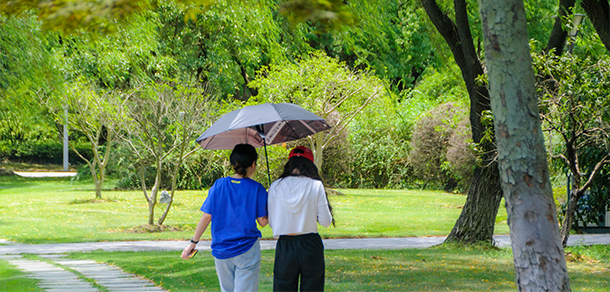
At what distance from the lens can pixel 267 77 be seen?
20188 millimetres

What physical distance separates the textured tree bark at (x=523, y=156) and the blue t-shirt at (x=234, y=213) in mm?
1850

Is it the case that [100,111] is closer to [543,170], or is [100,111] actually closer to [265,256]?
[265,256]

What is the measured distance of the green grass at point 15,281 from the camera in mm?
6848

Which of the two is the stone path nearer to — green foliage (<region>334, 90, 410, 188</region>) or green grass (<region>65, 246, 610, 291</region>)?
green grass (<region>65, 246, 610, 291</region>)

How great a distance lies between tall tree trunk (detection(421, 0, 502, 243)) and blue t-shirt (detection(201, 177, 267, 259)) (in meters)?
6.79

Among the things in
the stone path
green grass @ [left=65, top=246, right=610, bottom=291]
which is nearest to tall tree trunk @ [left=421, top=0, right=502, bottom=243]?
green grass @ [left=65, top=246, right=610, bottom=291]

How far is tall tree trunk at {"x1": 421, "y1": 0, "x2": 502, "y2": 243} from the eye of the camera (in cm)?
1018

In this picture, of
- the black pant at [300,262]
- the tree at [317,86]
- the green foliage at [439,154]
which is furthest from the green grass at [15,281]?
the green foliage at [439,154]

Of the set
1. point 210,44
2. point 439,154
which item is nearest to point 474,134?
point 210,44

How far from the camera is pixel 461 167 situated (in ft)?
76.5

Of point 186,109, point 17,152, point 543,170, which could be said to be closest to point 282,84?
point 186,109

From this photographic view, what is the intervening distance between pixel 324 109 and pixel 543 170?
1589 cm

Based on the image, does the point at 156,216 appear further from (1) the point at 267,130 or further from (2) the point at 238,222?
(2) the point at 238,222

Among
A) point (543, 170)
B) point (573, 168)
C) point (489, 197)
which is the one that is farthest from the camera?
point (489, 197)
